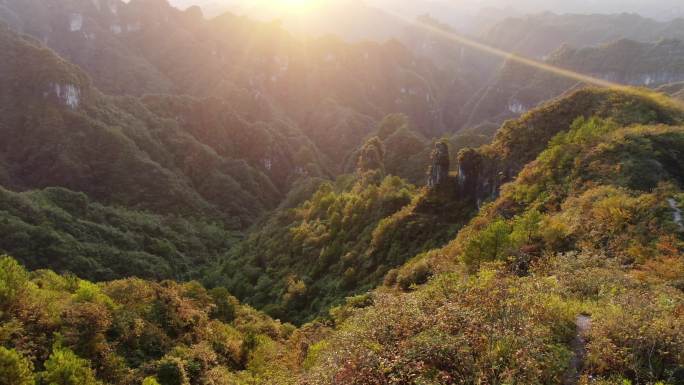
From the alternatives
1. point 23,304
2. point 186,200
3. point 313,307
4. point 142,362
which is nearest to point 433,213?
point 313,307

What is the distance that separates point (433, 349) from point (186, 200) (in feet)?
359

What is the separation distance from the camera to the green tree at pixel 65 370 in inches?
589

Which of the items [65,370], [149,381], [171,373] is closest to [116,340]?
[171,373]

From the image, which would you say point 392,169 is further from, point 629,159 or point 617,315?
point 617,315

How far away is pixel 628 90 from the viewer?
136 feet

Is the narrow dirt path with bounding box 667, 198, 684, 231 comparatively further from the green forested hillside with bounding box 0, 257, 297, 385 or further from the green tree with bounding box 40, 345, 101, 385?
the green tree with bounding box 40, 345, 101, 385

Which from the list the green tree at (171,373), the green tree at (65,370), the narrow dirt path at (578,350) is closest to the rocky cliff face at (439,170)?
the green tree at (171,373)

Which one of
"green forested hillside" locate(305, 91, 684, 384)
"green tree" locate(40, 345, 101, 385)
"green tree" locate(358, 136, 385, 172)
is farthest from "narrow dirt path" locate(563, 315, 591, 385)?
"green tree" locate(358, 136, 385, 172)

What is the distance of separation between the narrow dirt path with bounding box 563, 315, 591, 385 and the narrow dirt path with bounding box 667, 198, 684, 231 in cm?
950

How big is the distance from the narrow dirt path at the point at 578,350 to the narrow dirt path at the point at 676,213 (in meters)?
9.50

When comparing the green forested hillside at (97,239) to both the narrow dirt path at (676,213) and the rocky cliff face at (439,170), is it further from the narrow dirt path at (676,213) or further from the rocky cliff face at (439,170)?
the narrow dirt path at (676,213)

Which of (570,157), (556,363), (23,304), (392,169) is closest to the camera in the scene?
(556,363)

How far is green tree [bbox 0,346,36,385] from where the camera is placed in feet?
44.7

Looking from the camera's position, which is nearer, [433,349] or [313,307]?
[433,349]
